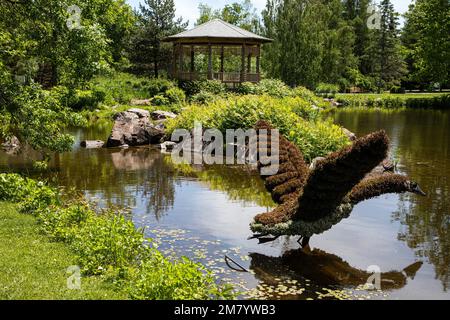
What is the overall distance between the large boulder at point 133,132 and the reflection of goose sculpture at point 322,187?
10.9 meters

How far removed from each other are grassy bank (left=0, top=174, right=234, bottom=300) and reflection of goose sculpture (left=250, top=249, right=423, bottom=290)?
3.01 feet

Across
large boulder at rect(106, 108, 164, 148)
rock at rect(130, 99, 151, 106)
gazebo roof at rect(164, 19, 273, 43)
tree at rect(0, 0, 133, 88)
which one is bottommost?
large boulder at rect(106, 108, 164, 148)

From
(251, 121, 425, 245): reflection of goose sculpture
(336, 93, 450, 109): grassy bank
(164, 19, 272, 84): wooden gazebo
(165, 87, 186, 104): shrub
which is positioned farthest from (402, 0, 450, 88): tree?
(251, 121, 425, 245): reflection of goose sculpture

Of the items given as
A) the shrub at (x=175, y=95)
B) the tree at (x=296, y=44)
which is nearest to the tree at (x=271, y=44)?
the tree at (x=296, y=44)

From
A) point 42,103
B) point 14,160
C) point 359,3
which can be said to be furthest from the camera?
point 359,3

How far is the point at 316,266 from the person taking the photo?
24.1 feet

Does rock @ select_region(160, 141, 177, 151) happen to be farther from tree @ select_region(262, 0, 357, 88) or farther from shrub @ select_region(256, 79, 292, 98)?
tree @ select_region(262, 0, 357, 88)

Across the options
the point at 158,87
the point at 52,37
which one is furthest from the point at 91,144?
the point at 158,87

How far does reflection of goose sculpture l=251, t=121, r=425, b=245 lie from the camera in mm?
6306

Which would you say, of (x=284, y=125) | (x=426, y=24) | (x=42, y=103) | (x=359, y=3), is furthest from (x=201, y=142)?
(x=359, y=3)

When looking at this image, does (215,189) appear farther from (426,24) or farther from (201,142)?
(426,24)

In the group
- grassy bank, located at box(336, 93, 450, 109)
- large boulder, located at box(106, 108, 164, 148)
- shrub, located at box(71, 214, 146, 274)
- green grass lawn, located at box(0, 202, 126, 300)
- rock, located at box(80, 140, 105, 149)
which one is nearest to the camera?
green grass lawn, located at box(0, 202, 126, 300)

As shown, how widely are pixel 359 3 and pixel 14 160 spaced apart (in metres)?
51.5
